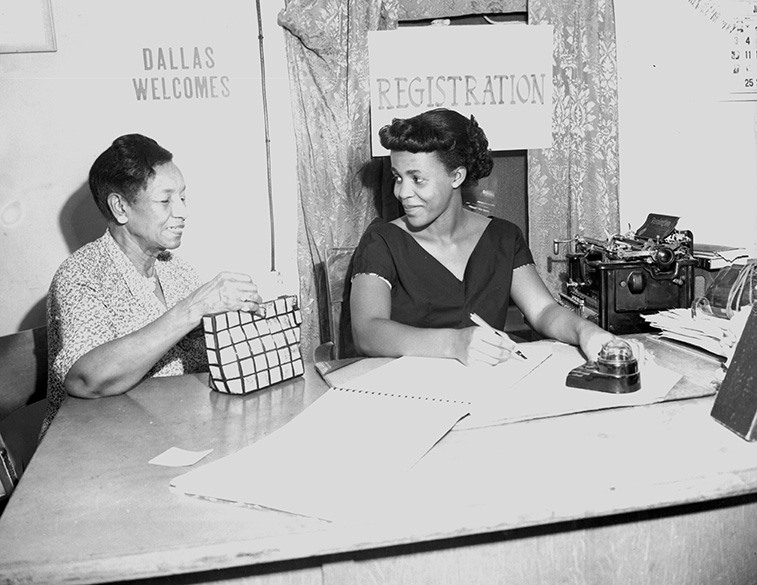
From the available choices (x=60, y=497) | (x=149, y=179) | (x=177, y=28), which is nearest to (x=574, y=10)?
(x=177, y=28)

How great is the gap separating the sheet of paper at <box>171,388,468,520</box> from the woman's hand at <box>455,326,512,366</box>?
299mm

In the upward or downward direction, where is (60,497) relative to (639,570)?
upward

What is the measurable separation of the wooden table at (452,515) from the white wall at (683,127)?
8.45 feet

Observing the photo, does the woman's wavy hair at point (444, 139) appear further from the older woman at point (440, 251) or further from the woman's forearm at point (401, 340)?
the woman's forearm at point (401, 340)

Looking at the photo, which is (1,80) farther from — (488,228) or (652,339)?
(652,339)

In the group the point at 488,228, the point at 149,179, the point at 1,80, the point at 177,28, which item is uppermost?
the point at 177,28

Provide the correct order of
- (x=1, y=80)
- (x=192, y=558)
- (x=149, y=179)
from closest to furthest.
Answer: (x=192, y=558)
(x=149, y=179)
(x=1, y=80)

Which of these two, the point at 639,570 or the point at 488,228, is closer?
the point at 639,570

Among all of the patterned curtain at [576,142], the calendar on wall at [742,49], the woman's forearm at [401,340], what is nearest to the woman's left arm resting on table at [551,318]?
the woman's forearm at [401,340]

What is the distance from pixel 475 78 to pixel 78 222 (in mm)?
1941

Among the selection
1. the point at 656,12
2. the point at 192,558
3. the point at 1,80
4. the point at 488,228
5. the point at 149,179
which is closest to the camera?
the point at 192,558

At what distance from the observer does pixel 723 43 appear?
4.02 m

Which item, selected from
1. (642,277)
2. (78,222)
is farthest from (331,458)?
(78,222)

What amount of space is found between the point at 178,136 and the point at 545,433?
2658 mm
